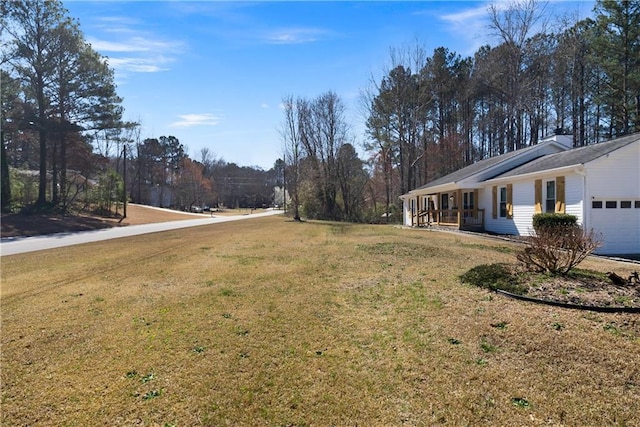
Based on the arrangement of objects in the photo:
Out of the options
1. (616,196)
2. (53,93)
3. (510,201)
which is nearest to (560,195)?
(616,196)

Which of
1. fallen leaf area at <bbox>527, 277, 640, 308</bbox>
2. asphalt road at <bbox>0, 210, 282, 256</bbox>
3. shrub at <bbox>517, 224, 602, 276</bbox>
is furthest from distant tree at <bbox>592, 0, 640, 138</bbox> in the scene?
asphalt road at <bbox>0, 210, 282, 256</bbox>

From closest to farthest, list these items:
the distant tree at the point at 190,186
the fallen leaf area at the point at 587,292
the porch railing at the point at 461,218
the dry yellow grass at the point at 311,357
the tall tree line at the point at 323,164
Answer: the dry yellow grass at the point at 311,357
the fallen leaf area at the point at 587,292
the porch railing at the point at 461,218
the tall tree line at the point at 323,164
the distant tree at the point at 190,186

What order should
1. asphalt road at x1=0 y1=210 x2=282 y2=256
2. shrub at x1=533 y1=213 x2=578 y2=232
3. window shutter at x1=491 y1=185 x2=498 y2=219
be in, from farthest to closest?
window shutter at x1=491 y1=185 x2=498 y2=219 → asphalt road at x1=0 y1=210 x2=282 y2=256 → shrub at x1=533 y1=213 x2=578 y2=232

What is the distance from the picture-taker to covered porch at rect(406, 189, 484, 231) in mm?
19141

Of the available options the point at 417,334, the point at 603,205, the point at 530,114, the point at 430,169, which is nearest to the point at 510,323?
the point at 417,334

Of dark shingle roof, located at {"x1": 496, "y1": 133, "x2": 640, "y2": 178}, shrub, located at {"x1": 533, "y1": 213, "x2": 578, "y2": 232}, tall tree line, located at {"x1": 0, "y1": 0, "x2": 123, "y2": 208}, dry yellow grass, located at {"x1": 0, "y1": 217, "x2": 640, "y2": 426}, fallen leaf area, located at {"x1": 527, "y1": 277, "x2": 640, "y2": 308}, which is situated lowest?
dry yellow grass, located at {"x1": 0, "y1": 217, "x2": 640, "y2": 426}

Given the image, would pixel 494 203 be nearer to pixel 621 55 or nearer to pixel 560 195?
pixel 560 195

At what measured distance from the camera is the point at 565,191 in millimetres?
12828

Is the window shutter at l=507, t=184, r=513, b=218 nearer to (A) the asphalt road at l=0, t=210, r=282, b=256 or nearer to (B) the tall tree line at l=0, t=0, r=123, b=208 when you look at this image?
(A) the asphalt road at l=0, t=210, r=282, b=256

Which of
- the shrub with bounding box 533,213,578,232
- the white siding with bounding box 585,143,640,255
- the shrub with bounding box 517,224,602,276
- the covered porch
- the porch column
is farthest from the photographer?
the porch column

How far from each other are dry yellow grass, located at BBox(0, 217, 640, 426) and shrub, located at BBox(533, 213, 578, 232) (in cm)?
782

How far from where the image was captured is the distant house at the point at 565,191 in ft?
39.0

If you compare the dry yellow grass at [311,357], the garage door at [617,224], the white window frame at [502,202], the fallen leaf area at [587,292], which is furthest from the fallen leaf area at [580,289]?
the white window frame at [502,202]

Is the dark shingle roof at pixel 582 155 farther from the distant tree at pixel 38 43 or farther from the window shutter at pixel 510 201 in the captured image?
the distant tree at pixel 38 43
